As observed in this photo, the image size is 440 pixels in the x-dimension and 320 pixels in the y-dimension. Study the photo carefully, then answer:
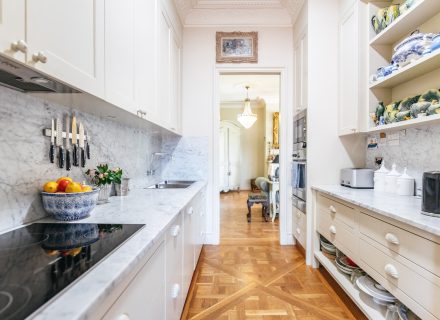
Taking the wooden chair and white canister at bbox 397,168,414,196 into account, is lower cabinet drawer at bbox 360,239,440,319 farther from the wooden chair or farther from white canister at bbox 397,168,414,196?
the wooden chair

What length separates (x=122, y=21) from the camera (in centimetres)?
139

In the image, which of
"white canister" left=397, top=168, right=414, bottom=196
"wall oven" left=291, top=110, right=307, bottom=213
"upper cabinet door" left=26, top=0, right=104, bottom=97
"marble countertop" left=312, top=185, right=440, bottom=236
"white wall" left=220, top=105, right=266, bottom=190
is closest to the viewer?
"upper cabinet door" left=26, top=0, right=104, bottom=97

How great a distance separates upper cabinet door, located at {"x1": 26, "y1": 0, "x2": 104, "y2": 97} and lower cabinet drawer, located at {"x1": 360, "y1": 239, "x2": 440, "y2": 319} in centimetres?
165

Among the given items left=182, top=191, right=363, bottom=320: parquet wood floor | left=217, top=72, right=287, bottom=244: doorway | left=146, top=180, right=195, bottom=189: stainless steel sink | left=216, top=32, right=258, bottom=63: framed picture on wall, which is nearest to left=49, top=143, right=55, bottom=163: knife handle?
left=182, top=191, right=363, bottom=320: parquet wood floor

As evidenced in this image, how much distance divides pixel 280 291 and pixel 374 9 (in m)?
2.50

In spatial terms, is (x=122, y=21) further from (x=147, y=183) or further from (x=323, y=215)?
(x=323, y=215)

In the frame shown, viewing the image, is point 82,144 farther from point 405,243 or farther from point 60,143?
point 405,243

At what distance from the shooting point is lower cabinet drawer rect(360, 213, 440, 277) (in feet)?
3.54

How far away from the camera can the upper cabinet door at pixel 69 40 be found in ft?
2.52

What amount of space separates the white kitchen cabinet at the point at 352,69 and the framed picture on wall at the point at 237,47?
40.2 inches

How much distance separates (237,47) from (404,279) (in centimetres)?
288

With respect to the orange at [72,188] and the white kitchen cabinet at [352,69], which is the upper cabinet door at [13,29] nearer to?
the orange at [72,188]

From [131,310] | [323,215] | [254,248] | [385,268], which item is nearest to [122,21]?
[131,310]

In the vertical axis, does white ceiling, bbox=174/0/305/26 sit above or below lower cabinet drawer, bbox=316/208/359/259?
above
